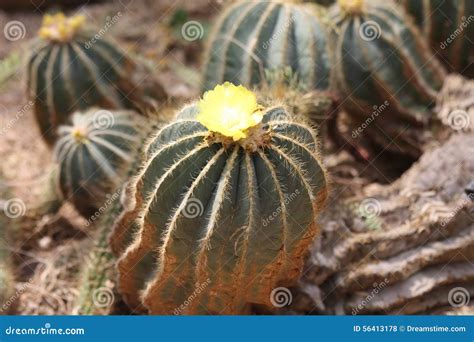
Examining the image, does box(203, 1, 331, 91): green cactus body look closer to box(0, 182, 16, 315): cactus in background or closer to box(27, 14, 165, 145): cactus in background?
box(27, 14, 165, 145): cactus in background

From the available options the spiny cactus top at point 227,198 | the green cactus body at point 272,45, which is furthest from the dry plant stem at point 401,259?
the green cactus body at point 272,45

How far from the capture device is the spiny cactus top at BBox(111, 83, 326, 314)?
2432mm

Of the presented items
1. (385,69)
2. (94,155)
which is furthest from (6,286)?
(385,69)

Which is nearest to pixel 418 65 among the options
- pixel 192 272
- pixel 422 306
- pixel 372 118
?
pixel 372 118

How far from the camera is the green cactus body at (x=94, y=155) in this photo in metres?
3.42

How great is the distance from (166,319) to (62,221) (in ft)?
3.98

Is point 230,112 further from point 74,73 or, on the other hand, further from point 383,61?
point 74,73

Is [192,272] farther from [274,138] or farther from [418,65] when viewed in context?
[418,65]

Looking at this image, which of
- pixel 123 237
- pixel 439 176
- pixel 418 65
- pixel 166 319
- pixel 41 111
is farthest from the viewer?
pixel 41 111

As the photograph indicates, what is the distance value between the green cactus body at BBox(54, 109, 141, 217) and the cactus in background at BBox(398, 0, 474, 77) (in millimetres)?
1413

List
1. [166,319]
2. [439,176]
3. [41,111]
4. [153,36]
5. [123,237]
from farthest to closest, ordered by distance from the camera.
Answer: [153,36]
[41,111]
[439,176]
[123,237]
[166,319]

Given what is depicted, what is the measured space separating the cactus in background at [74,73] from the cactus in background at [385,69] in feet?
3.09

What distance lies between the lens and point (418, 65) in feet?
11.7

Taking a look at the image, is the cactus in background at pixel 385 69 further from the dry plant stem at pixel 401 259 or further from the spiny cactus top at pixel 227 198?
the spiny cactus top at pixel 227 198
